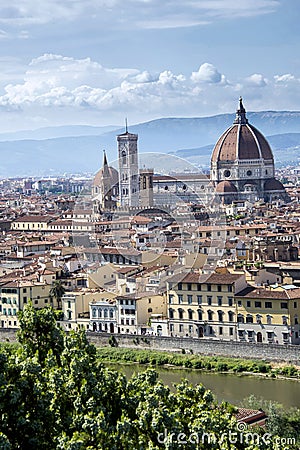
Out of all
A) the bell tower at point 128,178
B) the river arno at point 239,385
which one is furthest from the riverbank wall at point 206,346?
the bell tower at point 128,178

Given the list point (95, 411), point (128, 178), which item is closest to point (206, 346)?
point (95, 411)

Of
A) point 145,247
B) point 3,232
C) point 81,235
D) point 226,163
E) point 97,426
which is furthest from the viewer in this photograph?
point 226,163

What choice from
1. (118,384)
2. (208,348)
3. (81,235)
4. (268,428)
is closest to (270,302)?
(208,348)

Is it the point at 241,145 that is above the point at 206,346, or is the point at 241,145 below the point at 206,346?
above

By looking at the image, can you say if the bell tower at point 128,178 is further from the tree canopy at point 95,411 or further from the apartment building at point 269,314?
the tree canopy at point 95,411

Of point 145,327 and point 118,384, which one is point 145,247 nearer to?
point 145,327

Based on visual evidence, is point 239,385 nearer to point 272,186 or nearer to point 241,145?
point 272,186

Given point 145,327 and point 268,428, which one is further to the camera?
point 145,327
